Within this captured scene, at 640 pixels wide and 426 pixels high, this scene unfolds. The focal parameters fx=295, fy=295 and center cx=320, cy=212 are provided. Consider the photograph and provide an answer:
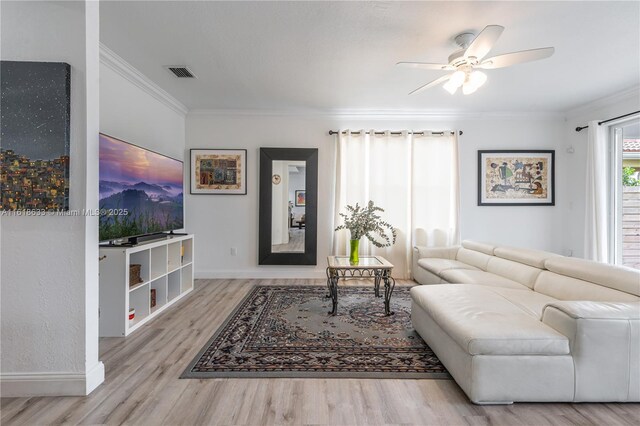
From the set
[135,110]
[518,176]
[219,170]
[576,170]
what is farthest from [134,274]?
[576,170]

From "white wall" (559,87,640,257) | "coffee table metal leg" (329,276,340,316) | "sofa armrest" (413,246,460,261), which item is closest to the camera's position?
"coffee table metal leg" (329,276,340,316)

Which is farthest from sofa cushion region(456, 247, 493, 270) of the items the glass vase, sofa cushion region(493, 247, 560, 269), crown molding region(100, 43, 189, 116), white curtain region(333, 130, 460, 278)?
crown molding region(100, 43, 189, 116)

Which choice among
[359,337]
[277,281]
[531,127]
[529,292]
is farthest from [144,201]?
→ [531,127]

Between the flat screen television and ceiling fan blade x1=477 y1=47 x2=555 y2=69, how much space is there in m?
3.26

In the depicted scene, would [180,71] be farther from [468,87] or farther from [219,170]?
[468,87]

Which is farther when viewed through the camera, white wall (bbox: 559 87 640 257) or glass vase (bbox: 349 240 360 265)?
white wall (bbox: 559 87 640 257)

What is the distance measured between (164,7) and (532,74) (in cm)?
374

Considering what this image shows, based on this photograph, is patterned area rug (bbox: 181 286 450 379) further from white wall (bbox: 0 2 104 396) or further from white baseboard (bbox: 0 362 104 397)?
white wall (bbox: 0 2 104 396)

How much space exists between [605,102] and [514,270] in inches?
116

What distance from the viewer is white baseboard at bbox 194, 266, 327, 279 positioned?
4.69m

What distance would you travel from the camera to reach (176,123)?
443 cm

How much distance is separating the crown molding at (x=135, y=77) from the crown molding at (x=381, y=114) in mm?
530

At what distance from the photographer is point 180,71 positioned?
3.30 metres

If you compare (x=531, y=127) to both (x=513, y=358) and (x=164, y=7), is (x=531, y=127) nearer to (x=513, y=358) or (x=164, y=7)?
(x=513, y=358)
